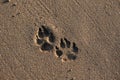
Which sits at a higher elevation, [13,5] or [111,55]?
[13,5]

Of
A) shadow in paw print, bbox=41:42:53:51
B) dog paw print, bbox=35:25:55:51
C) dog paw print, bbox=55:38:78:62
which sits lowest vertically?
dog paw print, bbox=55:38:78:62

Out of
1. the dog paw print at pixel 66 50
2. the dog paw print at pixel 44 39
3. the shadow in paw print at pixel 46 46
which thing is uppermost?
the dog paw print at pixel 44 39

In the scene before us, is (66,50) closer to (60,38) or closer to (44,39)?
(60,38)

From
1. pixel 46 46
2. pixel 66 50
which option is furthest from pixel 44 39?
pixel 66 50

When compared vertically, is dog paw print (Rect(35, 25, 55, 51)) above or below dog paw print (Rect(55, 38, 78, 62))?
above

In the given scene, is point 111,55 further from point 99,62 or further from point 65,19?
point 65,19

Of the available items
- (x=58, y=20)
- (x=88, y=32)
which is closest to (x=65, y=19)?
(x=58, y=20)
